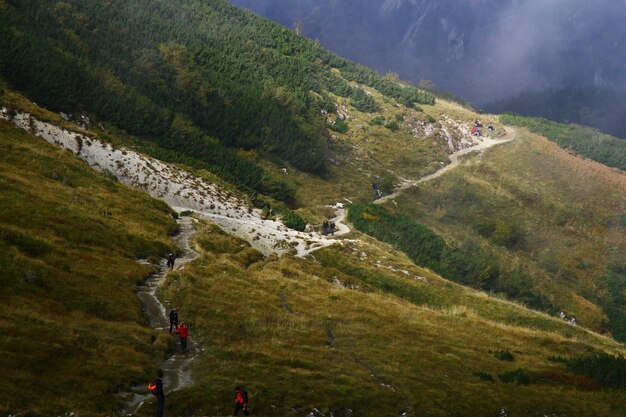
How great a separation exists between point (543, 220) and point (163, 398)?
10065 centimetres

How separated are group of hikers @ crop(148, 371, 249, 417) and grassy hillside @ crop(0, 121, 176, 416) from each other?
155 cm

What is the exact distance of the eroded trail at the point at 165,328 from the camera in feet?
75.2

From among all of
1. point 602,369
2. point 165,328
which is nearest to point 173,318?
point 165,328

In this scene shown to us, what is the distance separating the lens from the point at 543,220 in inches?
4336

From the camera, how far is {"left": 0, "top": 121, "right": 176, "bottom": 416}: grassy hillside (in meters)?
21.2

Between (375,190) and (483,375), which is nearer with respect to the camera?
(483,375)

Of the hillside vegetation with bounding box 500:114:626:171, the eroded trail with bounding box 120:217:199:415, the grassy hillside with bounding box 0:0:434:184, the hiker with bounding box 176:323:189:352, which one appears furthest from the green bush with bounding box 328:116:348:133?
the hiker with bounding box 176:323:189:352

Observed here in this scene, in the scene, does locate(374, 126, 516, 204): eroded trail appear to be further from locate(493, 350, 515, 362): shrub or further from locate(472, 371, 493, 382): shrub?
locate(472, 371, 493, 382): shrub

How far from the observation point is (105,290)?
32.5 meters

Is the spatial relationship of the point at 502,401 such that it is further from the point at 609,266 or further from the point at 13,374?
the point at 609,266

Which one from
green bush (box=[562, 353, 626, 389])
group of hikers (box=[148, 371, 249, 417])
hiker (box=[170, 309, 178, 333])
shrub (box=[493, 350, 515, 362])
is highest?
green bush (box=[562, 353, 626, 389])

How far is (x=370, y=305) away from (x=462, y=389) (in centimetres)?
1548

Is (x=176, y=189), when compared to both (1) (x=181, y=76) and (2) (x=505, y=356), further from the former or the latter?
(1) (x=181, y=76)

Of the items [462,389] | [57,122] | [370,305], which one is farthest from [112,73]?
[462,389]
